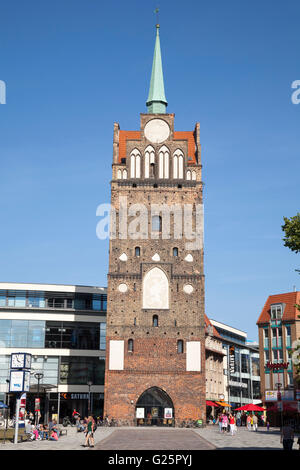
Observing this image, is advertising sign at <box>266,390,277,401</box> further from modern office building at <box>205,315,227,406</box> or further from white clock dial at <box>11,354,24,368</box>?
white clock dial at <box>11,354,24,368</box>

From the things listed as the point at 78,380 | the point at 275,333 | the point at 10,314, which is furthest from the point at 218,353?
the point at 10,314

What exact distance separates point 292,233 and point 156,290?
84.2 ft

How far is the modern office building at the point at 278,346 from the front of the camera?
2468 inches

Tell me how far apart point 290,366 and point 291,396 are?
11.0 feet

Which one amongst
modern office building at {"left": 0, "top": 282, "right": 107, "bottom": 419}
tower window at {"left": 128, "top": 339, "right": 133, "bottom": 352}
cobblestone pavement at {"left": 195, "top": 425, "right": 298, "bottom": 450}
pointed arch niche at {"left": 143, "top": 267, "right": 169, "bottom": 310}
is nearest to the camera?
cobblestone pavement at {"left": 195, "top": 425, "right": 298, "bottom": 450}

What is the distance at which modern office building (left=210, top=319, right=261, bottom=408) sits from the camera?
93.4 m

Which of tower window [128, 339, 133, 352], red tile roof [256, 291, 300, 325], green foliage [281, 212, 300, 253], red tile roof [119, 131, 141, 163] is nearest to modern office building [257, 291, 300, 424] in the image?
red tile roof [256, 291, 300, 325]

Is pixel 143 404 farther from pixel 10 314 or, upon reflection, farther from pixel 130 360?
pixel 10 314

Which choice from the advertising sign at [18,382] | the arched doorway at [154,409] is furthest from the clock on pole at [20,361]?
the arched doorway at [154,409]

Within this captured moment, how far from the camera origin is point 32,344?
66125 millimetres

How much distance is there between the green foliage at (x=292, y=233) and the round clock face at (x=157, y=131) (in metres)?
29.8

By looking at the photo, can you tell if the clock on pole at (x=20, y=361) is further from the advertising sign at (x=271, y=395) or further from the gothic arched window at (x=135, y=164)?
the advertising sign at (x=271, y=395)

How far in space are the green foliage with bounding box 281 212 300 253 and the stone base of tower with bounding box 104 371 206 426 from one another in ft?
82.3

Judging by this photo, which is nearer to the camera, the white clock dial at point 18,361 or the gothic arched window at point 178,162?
the white clock dial at point 18,361
